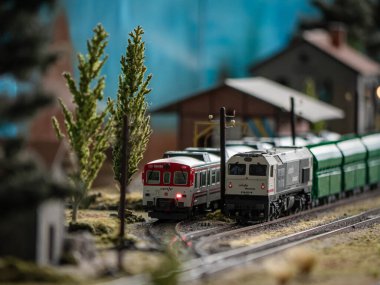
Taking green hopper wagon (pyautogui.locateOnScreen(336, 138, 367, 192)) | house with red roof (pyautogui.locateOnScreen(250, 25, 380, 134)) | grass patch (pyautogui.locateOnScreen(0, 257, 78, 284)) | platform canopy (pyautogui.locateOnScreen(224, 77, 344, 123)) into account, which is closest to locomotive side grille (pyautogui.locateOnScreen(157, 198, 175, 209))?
grass patch (pyautogui.locateOnScreen(0, 257, 78, 284))

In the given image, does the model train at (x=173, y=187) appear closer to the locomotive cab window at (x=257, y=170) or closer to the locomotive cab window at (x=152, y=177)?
the locomotive cab window at (x=152, y=177)

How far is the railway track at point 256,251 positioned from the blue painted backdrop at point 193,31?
14.4 m

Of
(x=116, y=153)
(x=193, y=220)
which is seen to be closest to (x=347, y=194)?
(x=193, y=220)

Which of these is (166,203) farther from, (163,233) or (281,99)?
(281,99)

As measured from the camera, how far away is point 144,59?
41.2m

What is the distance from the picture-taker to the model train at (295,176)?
4272 centimetres

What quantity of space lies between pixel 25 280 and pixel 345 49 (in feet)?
220

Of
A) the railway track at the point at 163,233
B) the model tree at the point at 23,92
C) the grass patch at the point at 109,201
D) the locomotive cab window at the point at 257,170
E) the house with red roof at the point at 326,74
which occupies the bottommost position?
the railway track at the point at 163,233

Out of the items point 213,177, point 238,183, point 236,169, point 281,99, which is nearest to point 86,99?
→ point 236,169

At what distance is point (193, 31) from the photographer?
253 feet

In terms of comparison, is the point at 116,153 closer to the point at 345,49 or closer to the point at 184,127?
the point at 184,127

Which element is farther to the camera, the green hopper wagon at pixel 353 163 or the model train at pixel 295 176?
the green hopper wagon at pixel 353 163

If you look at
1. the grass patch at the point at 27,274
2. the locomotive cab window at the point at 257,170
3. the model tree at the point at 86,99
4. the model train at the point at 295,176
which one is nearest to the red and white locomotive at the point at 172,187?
the model train at the point at 295,176

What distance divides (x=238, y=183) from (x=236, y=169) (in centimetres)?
67
